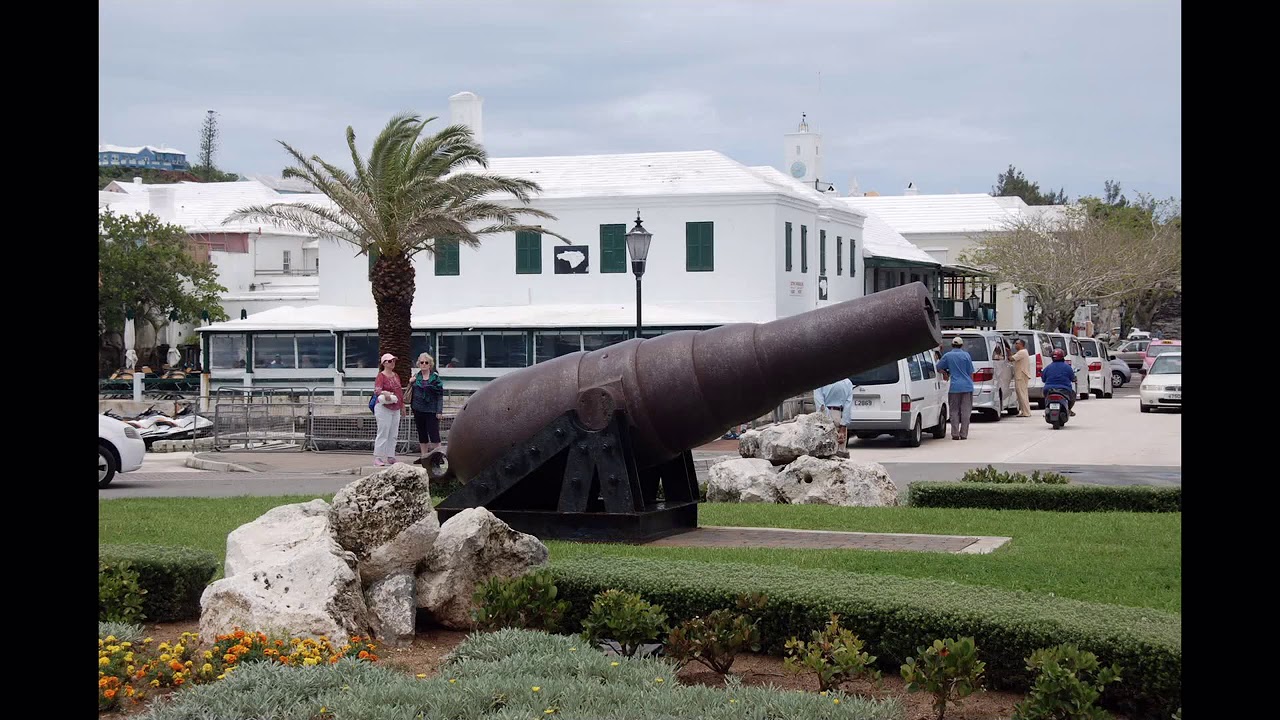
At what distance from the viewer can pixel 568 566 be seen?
7816 mm

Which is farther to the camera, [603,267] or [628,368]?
[603,267]

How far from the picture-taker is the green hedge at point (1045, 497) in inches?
543

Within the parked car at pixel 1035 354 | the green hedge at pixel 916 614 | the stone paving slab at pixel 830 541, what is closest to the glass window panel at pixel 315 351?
the parked car at pixel 1035 354

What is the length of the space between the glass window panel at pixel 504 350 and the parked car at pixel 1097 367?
16.8 meters

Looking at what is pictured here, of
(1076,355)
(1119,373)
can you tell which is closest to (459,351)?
(1076,355)

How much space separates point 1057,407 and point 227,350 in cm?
2351

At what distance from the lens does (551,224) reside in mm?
39531
